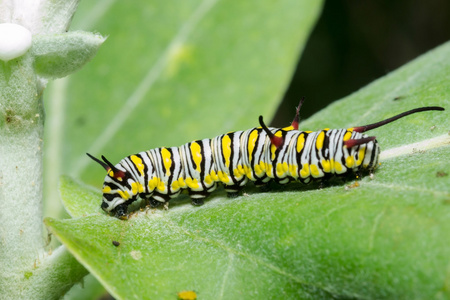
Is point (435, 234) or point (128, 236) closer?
point (435, 234)

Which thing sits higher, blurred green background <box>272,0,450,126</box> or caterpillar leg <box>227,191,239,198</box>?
caterpillar leg <box>227,191,239,198</box>

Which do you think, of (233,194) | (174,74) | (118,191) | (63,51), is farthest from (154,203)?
(174,74)

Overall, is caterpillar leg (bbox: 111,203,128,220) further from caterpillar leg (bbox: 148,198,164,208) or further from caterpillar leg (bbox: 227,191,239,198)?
caterpillar leg (bbox: 227,191,239,198)

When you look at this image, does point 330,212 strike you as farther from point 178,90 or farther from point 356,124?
point 178,90

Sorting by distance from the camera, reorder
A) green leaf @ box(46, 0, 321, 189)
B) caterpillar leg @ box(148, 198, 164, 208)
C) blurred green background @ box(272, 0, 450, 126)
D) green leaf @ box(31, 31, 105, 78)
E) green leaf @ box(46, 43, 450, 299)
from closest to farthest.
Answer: green leaf @ box(46, 43, 450, 299)
green leaf @ box(31, 31, 105, 78)
caterpillar leg @ box(148, 198, 164, 208)
green leaf @ box(46, 0, 321, 189)
blurred green background @ box(272, 0, 450, 126)

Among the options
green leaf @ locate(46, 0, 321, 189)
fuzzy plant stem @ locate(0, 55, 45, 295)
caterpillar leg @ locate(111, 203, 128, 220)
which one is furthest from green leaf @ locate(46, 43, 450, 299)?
green leaf @ locate(46, 0, 321, 189)

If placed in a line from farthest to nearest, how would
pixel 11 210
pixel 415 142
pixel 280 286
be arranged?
pixel 415 142, pixel 11 210, pixel 280 286

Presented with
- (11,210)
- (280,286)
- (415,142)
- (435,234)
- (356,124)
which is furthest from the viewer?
(356,124)

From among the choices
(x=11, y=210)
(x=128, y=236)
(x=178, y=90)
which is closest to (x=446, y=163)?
(x=128, y=236)

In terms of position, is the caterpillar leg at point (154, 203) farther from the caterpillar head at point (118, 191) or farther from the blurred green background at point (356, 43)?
the blurred green background at point (356, 43)
